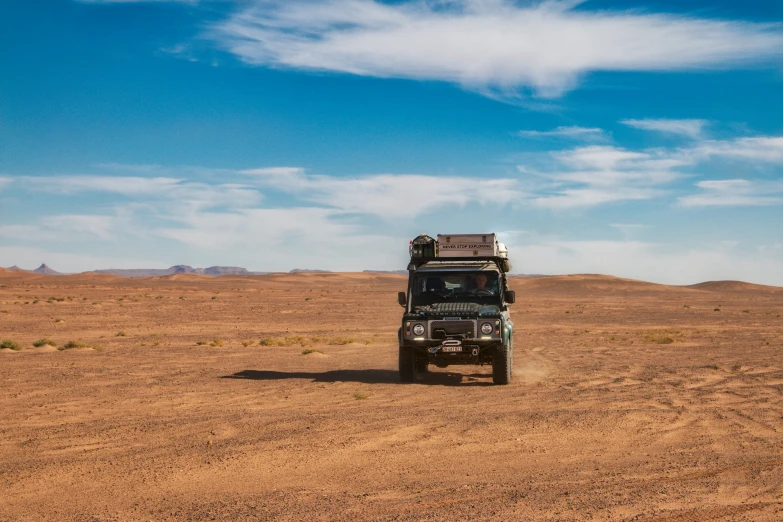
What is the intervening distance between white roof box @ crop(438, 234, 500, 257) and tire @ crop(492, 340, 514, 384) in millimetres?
2110

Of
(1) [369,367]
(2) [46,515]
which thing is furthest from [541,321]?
(2) [46,515]

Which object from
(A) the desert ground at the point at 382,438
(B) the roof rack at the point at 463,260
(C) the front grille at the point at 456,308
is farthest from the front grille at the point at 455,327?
(B) the roof rack at the point at 463,260

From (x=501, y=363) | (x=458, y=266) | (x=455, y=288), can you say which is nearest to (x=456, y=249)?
(x=458, y=266)

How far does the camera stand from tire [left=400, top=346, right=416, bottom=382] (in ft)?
53.3

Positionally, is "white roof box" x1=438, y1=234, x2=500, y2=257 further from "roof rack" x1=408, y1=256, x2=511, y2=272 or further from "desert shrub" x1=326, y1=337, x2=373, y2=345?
"desert shrub" x1=326, y1=337, x2=373, y2=345

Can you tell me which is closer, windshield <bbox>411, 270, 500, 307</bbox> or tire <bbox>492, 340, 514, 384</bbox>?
tire <bbox>492, 340, 514, 384</bbox>

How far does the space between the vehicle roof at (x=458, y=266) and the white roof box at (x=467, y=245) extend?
0.59ft

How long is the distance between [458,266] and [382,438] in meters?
6.93

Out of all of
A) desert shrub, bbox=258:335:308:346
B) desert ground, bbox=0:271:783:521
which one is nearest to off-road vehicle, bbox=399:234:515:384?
desert ground, bbox=0:271:783:521

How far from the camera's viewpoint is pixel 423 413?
1250 cm

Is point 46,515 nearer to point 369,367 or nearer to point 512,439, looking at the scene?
point 512,439

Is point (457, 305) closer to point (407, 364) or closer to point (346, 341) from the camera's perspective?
point (407, 364)

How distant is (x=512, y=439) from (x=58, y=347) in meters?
19.2

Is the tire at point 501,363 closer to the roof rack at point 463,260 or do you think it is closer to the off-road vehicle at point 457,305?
the off-road vehicle at point 457,305
